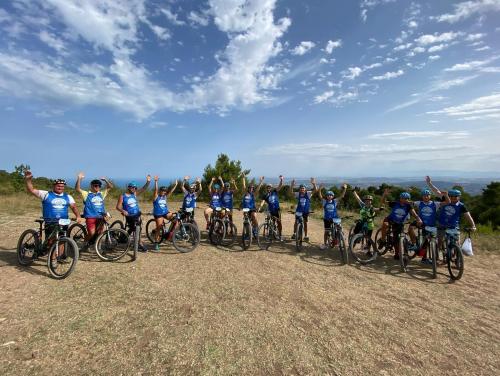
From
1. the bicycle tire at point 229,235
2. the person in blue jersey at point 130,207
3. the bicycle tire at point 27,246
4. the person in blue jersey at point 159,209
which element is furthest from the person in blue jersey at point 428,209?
the bicycle tire at point 27,246

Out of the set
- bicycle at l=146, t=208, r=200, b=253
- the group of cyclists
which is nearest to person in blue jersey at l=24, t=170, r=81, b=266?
the group of cyclists

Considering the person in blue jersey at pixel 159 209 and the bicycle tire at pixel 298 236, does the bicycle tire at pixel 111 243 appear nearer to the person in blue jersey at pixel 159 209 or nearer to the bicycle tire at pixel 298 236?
the person in blue jersey at pixel 159 209

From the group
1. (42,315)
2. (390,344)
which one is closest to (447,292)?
(390,344)

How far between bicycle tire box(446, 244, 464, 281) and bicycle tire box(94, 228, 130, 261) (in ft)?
27.9

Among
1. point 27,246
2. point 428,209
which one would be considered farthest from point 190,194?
point 428,209

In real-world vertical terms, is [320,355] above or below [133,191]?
below

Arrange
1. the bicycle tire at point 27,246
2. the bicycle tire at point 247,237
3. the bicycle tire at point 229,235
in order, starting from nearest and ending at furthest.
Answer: the bicycle tire at point 27,246 < the bicycle tire at point 247,237 < the bicycle tire at point 229,235

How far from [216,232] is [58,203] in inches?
192

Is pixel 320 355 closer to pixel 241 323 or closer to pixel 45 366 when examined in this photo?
pixel 241 323

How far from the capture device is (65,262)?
6805 mm

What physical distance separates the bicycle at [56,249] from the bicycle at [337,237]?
22.6 feet

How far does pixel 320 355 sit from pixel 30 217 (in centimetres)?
1587

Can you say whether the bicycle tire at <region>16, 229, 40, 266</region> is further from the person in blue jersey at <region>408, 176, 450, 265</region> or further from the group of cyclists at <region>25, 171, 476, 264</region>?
the person in blue jersey at <region>408, 176, 450, 265</region>

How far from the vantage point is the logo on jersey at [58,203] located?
21.6 feet
